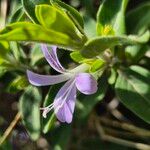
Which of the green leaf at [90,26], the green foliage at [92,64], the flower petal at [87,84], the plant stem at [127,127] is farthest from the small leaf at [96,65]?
the plant stem at [127,127]

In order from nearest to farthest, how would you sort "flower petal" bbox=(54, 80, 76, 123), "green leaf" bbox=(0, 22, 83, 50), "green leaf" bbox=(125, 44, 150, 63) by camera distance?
"green leaf" bbox=(0, 22, 83, 50)
"flower petal" bbox=(54, 80, 76, 123)
"green leaf" bbox=(125, 44, 150, 63)

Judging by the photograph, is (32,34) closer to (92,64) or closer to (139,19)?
(92,64)

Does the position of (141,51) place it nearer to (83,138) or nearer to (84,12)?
(84,12)

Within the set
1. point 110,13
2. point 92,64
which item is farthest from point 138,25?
point 92,64

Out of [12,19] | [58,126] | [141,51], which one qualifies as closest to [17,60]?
[12,19]

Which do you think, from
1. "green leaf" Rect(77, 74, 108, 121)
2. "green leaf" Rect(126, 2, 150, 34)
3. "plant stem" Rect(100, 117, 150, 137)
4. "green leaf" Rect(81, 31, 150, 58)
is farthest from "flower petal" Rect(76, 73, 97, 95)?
"plant stem" Rect(100, 117, 150, 137)

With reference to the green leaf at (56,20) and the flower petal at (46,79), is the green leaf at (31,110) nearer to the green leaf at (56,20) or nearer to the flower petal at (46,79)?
the flower petal at (46,79)

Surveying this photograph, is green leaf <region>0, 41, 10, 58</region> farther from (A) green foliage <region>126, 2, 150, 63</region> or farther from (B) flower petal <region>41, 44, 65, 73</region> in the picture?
(A) green foliage <region>126, 2, 150, 63</region>
